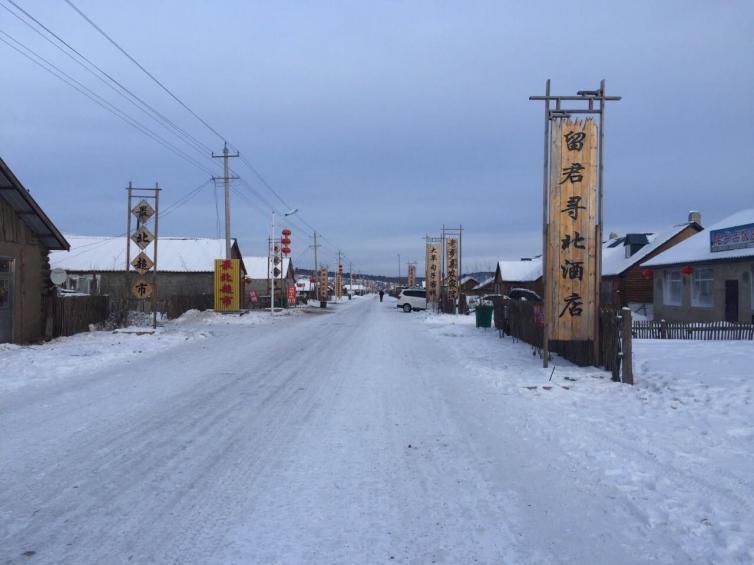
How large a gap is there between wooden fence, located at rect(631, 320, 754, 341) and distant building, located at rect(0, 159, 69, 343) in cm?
1738

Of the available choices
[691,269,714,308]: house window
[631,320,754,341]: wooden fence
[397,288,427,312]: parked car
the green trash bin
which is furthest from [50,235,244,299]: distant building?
[631,320,754,341]: wooden fence

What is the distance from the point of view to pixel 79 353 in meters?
14.8

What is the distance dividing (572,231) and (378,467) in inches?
310

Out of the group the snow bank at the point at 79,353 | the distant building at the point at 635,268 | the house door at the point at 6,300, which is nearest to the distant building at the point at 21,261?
the house door at the point at 6,300

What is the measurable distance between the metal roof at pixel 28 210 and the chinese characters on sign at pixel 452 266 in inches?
1051

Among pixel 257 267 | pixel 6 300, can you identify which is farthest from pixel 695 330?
pixel 257 267

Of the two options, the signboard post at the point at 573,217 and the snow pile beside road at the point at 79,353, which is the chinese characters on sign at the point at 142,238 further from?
the signboard post at the point at 573,217

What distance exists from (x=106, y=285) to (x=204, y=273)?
8.35 meters

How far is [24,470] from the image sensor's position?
5.48m

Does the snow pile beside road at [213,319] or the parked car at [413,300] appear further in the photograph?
the parked car at [413,300]

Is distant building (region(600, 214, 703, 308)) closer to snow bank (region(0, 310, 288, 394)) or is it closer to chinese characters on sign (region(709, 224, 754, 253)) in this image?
chinese characters on sign (region(709, 224, 754, 253))

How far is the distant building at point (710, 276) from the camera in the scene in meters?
22.7

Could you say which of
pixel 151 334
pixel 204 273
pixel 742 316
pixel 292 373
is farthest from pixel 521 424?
pixel 204 273

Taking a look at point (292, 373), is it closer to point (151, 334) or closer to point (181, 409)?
point (181, 409)
